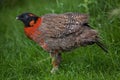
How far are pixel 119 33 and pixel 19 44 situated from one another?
69.9 inches

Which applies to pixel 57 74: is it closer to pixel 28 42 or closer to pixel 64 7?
pixel 28 42

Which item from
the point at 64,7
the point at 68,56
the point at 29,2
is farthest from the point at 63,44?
the point at 29,2

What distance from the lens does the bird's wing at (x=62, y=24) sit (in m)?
7.03

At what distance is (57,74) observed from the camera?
7102mm

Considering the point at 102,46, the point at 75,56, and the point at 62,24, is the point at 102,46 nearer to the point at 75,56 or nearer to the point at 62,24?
the point at 75,56

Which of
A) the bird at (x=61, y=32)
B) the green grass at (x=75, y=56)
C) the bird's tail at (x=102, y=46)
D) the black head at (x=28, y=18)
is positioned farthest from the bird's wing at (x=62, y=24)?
the green grass at (x=75, y=56)

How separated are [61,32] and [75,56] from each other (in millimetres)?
756

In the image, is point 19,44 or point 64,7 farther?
point 64,7

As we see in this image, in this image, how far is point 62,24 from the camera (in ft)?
23.3

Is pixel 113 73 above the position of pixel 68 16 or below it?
below

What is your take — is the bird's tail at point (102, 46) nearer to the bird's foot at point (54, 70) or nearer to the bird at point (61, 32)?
the bird at point (61, 32)

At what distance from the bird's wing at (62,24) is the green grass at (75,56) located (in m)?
0.52

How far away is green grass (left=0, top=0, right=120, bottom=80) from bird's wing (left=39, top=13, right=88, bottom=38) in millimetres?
520

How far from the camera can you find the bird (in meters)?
7.03
